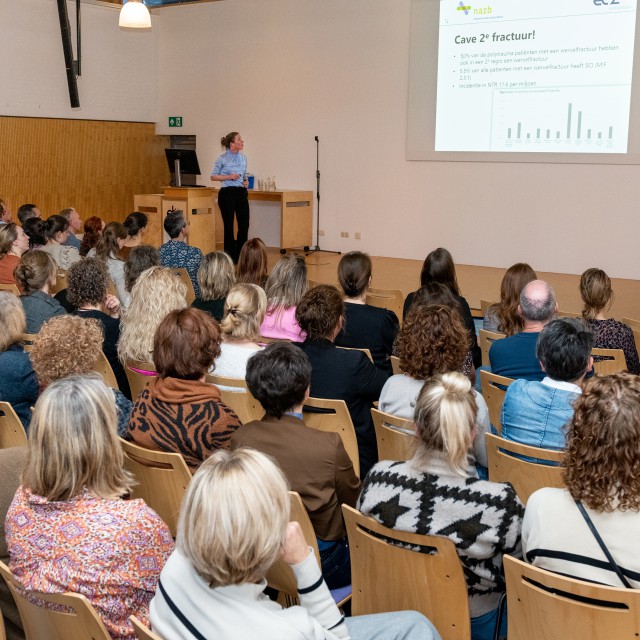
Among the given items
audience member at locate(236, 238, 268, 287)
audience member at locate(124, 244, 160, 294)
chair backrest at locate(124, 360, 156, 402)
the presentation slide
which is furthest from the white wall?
chair backrest at locate(124, 360, 156, 402)

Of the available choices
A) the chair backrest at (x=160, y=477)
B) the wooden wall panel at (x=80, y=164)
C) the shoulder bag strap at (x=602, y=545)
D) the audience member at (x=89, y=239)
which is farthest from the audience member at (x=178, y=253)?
the wooden wall panel at (x=80, y=164)

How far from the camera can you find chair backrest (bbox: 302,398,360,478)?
10.0ft

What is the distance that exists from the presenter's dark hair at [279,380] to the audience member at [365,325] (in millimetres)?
1763

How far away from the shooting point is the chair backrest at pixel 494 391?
11.6ft

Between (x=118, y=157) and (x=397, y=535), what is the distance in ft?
40.1

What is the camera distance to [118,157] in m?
13.3

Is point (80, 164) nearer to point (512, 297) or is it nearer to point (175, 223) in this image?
point (175, 223)

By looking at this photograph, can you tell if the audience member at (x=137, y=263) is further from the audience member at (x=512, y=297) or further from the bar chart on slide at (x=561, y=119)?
the bar chart on slide at (x=561, y=119)

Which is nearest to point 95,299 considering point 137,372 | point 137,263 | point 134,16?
point 137,372

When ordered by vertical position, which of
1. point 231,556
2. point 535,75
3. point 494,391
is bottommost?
point 494,391

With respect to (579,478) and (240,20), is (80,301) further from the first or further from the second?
(240,20)

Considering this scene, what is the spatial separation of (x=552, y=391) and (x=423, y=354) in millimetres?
518

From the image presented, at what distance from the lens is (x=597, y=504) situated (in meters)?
1.93

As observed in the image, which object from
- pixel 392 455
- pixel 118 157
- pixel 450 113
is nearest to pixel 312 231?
pixel 450 113
